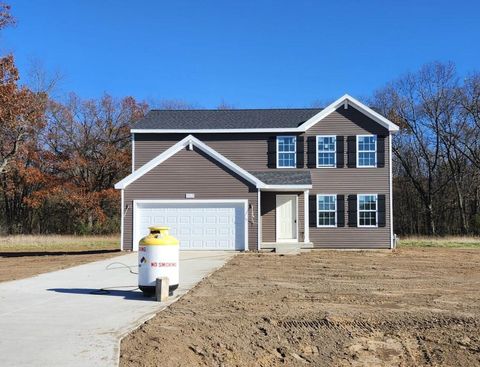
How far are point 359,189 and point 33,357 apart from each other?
20404 mm

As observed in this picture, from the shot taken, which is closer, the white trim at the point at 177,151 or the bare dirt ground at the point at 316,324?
the bare dirt ground at the point at 316,324

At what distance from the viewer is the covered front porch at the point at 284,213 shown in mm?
24422

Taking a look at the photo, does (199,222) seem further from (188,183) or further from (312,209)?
(312,209)

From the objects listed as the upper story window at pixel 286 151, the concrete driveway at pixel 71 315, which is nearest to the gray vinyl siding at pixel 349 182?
the upper story window at pixel 286 151

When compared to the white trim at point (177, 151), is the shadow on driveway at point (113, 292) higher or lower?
lower

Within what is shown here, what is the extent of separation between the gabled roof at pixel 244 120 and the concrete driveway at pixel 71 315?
1151 cm

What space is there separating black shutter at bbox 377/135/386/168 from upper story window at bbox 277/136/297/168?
12.9ft

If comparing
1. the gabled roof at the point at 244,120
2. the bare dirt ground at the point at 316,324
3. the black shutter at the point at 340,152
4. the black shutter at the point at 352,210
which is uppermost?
the gabled roof at the point at 244,120

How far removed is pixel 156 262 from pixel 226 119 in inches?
668

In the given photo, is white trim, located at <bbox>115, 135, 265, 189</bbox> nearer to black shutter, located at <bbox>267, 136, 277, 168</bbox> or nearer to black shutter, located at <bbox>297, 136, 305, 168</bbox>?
black shutter, located at <bbox>267, 136, 277, 168</bbox>

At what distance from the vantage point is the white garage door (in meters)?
22.4

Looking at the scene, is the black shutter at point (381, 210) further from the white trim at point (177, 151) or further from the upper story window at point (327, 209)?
the white trim at point (177, 151)

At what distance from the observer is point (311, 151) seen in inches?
981

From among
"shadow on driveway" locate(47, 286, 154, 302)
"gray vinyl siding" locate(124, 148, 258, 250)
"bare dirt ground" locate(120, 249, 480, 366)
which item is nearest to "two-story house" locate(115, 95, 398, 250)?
"gray vinyl siding" locate(124, 148, 258, 250)
